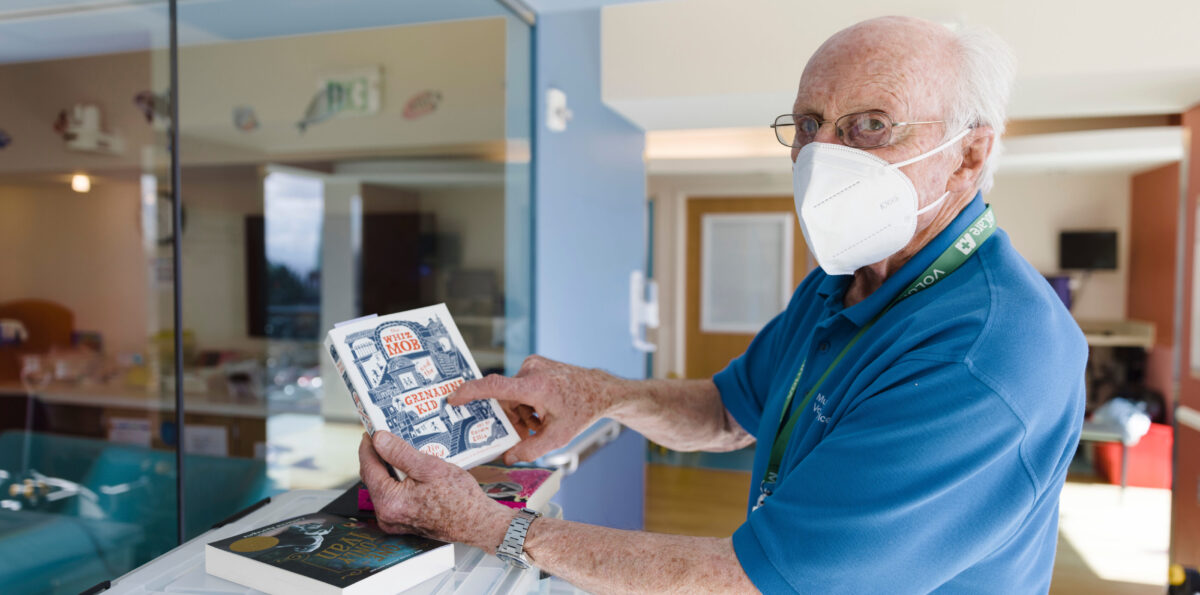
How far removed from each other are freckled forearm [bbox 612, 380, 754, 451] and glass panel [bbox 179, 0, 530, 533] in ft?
3.12

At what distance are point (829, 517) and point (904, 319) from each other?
244 millimetres

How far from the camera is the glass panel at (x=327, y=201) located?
2188 mm

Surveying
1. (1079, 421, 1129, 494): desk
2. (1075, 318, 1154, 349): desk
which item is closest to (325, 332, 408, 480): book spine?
(1079, 421, 1129, 494): desk

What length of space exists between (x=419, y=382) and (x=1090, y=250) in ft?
17.1

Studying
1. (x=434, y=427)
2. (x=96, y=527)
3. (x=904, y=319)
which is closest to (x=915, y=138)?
(x=904, y=319)

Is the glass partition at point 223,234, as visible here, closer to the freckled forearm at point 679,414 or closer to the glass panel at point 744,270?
the freckled forearm at point 679,414

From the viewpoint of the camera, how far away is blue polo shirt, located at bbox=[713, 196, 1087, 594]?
0.67 m

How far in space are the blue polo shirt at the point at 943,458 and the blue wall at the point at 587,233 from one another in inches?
57.8

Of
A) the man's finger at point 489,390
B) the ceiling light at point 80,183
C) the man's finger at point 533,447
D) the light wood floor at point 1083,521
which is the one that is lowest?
the light wood floor at point 1083,521

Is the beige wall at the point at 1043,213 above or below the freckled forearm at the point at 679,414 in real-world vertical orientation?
above

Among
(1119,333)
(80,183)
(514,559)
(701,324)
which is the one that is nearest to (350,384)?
(514,559)

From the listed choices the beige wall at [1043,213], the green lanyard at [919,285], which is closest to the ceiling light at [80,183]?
the beige wall at [1043,213]

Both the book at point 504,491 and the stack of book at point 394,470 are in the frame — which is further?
the book at point 504,491

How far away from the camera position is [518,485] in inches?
36.3
